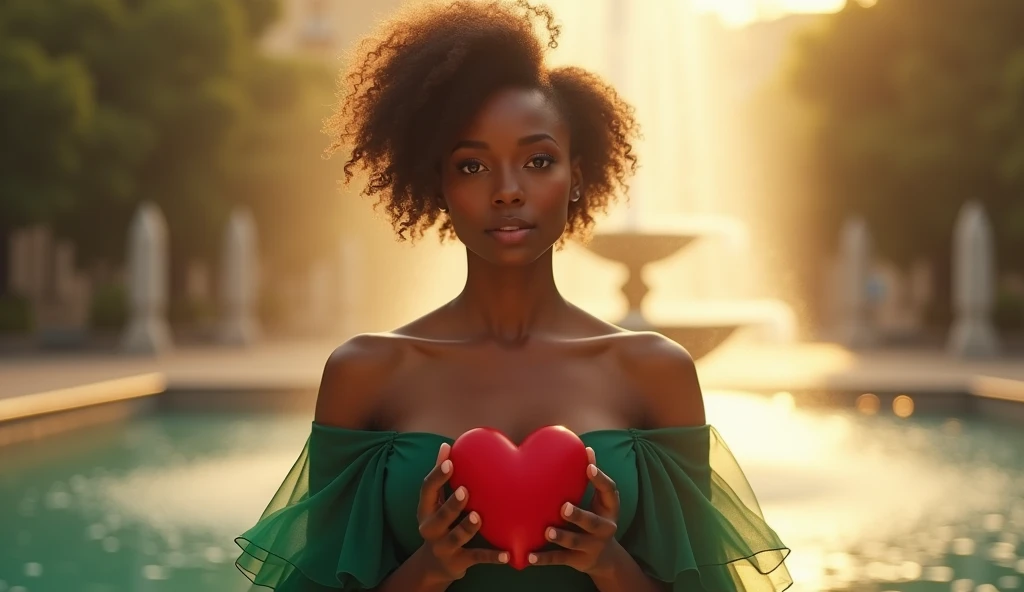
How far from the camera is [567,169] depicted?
236 centimetres

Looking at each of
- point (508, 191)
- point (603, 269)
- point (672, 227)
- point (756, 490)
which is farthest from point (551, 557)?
point (603, 269)

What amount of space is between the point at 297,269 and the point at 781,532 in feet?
83.1

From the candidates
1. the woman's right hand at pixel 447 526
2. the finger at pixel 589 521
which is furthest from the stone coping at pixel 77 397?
the finger at pixel 589 521

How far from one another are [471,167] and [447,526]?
0.64 meters

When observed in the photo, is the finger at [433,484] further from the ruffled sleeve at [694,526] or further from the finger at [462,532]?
the ruffled sleeve at [694,526]

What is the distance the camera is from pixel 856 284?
26406mm

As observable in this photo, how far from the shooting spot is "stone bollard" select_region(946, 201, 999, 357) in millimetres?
21875

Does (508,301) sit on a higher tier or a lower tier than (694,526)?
higher

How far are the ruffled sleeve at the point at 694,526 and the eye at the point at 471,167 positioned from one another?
532 millimetres

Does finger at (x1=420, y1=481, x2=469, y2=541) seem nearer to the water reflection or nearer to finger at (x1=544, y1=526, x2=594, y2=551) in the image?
finger at (x1=544, y1=526, x2=594, y2=551)

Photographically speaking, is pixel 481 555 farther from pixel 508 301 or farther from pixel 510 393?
pixel 508 301

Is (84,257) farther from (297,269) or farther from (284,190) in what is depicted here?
(297,269)

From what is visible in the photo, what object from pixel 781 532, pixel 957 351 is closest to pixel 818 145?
pixel 957 351

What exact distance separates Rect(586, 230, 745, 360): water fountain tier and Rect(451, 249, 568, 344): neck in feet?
28.4
